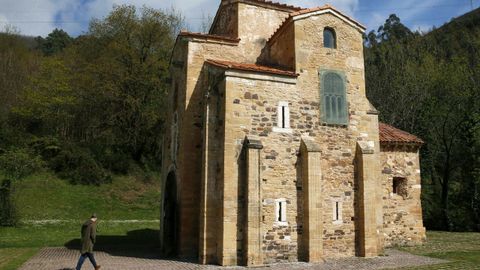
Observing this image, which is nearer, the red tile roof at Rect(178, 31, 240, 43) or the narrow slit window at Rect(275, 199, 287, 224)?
the narrow slit window at Rect(275, 199, 287, 224)

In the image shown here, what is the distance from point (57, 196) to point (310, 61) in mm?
20584

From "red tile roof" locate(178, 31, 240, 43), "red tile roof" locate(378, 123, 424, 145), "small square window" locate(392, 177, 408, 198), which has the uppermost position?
"red tile roof" locate(178, 31, 240, 43)

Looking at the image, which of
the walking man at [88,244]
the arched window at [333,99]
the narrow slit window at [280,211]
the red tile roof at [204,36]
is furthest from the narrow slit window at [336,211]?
the walking man at [88,244]

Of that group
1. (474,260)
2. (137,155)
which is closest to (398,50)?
(137,155)

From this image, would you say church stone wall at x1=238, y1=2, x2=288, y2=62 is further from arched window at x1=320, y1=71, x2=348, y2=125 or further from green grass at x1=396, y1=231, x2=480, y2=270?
green grass at x1=396, y1=231, x2=480, y2=270

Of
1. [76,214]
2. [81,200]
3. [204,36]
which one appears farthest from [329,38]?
[81,200]

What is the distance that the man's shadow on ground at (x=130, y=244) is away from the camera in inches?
588

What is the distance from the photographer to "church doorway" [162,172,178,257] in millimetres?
14320

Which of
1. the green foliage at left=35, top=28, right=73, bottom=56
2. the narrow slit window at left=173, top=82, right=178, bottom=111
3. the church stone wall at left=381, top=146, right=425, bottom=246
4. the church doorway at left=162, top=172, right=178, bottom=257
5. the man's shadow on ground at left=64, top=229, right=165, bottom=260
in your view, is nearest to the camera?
the church doorway at left=162, top=172, right=178, bottom=257

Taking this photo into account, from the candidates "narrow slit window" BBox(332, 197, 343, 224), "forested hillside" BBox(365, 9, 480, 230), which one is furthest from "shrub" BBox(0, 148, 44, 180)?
"forested hillside" BBox(365, 9, 480, 230)

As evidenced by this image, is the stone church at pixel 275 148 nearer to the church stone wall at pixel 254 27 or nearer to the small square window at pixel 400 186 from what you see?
the church stone wall at pixel 254 27

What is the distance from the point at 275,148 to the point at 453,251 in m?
7.83

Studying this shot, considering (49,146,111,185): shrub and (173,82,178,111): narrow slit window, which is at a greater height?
(173,82,178,111): narrow slit window

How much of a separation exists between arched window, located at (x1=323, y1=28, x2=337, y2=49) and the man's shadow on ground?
9.70 m
